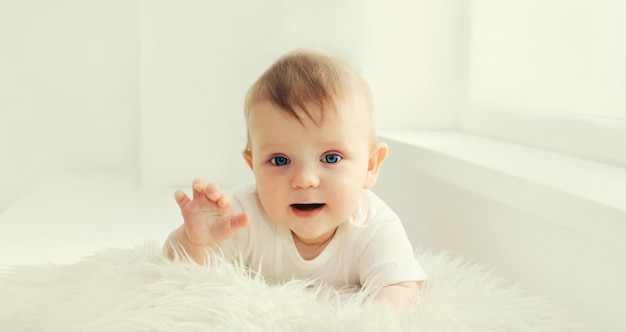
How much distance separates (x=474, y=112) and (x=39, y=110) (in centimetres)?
142

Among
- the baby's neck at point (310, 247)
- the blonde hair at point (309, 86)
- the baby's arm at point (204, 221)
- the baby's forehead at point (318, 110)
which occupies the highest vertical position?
the blonde hair at point (309, 86)

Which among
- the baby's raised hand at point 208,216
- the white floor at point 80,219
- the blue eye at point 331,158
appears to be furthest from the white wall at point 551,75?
the white floor at point 80,219

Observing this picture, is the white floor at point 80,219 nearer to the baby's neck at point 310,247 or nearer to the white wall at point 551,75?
the baby's neck at point 310,247

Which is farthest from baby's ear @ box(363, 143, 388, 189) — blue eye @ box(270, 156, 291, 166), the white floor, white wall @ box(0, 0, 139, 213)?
white wall @ box(0, 0, 139, 213)

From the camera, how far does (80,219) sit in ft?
5.82

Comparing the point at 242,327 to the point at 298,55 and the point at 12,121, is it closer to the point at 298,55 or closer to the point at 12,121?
the point at 298,55

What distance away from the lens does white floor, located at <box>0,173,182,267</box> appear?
1.47m

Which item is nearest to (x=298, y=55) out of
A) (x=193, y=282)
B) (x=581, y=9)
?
(x=193, y=282)

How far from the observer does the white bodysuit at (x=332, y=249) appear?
44.6 inches

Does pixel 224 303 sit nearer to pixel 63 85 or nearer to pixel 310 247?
pixel 310 247

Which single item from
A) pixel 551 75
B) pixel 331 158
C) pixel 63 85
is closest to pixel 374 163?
pixel 331 158

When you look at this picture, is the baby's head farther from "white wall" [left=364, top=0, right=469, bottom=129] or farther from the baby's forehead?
"white wall" [left=364, top=0, right=469, bottom=129]

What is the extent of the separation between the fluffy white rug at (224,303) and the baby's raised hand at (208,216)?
0.06 meters

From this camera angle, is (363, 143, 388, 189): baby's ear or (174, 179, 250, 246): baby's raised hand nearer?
(174, 179, 250, 246): baby's raised hand
